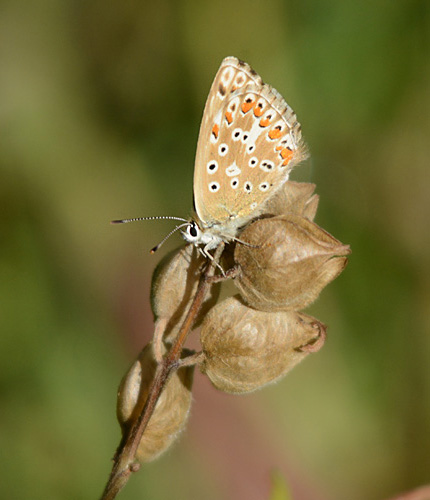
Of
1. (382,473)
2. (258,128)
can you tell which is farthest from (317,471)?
(258,128)

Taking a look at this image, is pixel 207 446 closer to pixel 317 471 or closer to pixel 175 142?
pixel 317 471

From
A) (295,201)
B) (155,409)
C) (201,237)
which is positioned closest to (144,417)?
(155,409)

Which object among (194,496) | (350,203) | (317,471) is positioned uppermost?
(350,203)

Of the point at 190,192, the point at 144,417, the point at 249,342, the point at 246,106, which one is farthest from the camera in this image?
the point at 190,192

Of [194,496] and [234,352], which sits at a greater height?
[234,352]

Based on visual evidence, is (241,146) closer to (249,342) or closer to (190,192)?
(249,342)

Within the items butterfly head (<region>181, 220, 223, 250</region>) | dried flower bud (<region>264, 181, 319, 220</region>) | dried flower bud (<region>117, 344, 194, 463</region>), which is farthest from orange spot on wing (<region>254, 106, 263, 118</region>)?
dried flower bud (<region>117, 344, 194, 463</region>)

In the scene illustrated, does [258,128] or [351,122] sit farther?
[351,122]

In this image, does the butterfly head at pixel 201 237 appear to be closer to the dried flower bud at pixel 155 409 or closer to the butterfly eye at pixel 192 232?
the butterfly eye at pixel 192 232

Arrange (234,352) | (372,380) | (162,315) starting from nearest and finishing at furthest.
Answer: (234,352) → (162,315) → (372,380)
